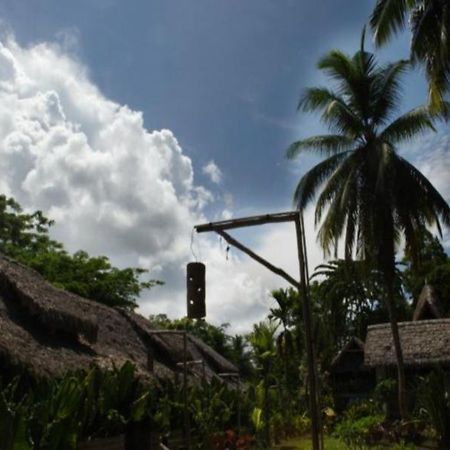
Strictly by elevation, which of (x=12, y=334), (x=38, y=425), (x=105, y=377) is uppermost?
(x=12, y=334)

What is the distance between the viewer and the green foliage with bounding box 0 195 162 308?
22.5 metres

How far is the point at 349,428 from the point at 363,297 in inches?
740

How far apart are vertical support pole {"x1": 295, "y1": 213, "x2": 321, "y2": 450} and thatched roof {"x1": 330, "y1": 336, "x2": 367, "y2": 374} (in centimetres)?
1978

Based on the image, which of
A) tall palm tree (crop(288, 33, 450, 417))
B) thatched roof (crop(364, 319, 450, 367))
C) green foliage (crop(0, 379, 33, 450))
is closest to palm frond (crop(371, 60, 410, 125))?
tall palm tree (crop(288, 33, 450, 417))

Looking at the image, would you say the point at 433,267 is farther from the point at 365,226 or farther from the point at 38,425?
the point at 38,425

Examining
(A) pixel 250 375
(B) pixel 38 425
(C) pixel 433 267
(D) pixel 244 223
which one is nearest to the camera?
(B) pixel 38 425

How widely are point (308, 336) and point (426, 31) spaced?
667 centimetres

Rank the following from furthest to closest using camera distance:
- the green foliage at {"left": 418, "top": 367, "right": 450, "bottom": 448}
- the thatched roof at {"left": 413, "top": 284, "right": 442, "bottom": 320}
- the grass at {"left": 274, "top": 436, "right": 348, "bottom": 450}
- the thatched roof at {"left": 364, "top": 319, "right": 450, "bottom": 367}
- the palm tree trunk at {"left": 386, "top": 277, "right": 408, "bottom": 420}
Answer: the thatched roof at {"left": 413, "top": 284, "right": 442, "bottom": 320}
the thatched roof at {"left": 364, "top": 319, "right": 450, "bottom": 367}
the palm tree trunk at {"left": 386, "top": 277, "right": 408, "bottom": 420}
the grass at {"left": 274, "top": 436, "right": 348, "bottom": 450}
the green foliage at {"left": 418, "top": 367, "right": 450, "bottom": 448}

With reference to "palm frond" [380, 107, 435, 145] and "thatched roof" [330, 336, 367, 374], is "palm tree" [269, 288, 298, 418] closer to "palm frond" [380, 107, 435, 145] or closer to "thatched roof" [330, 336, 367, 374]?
"thatched roof" [330, 336, 367, 374]

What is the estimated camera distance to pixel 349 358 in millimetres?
26828

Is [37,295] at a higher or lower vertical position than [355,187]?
lower

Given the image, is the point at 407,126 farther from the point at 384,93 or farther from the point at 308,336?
the point at 308,336

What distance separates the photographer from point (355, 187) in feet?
58.2

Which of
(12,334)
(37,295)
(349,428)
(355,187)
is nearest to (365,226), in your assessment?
(355,187)
